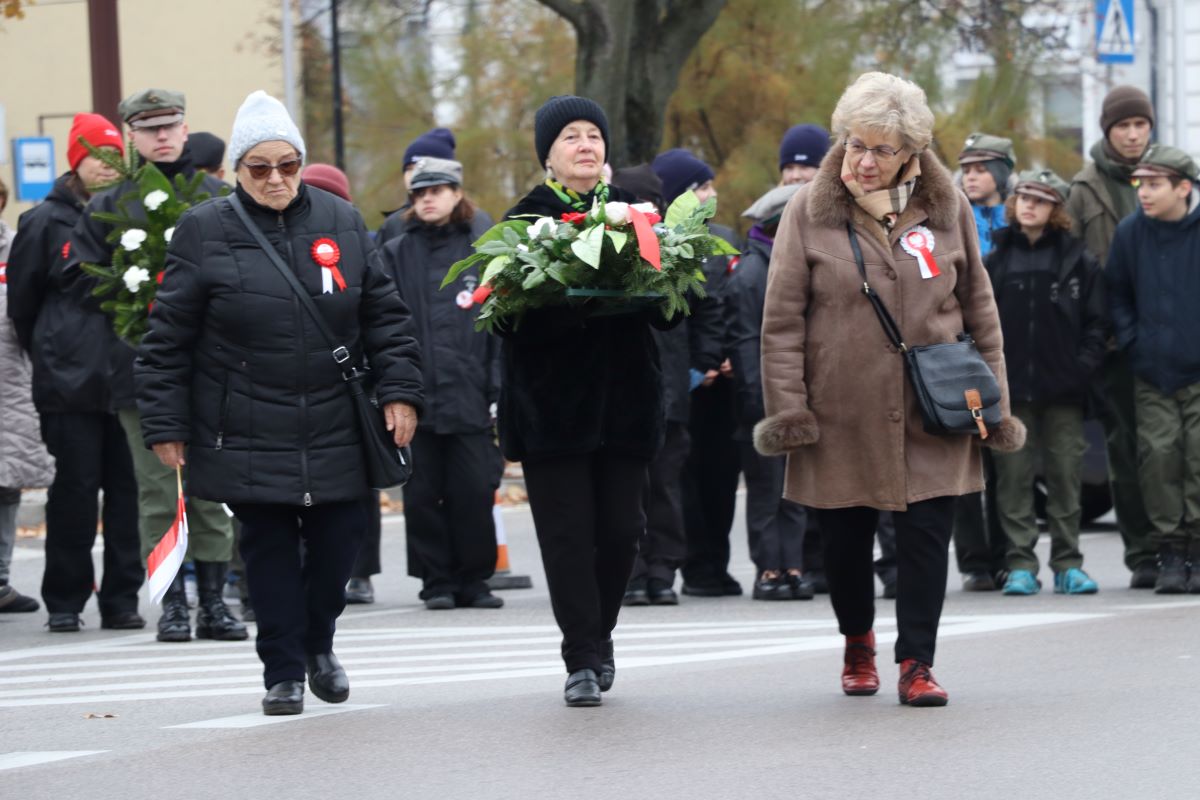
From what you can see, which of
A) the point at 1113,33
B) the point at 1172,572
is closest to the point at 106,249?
the point at 1172,572

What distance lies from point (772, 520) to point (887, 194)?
4.05 metres

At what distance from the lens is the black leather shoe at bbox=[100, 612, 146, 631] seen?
1073cm

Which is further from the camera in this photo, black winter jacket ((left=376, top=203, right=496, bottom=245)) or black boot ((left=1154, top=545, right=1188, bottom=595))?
black winter jacket ((left=376, top=203, right=496, bottom=245))

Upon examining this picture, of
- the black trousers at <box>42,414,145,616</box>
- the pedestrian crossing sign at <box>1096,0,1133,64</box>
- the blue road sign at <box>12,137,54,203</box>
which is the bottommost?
the black trousers at <box>42,414,145,616</box>

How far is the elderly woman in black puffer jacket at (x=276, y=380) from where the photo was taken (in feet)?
24.2

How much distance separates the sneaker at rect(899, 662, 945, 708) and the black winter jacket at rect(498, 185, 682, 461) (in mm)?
1090

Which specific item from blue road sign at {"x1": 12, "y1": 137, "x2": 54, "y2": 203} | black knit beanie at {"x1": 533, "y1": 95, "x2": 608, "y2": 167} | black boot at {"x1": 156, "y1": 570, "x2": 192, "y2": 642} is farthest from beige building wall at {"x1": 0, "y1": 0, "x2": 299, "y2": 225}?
black knit beanie at {"x1": 533, "y1": 95, "x2": 608, "y2": 167}

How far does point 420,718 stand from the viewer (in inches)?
297

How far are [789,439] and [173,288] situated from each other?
204 centimetres

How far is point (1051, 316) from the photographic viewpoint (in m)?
11.3

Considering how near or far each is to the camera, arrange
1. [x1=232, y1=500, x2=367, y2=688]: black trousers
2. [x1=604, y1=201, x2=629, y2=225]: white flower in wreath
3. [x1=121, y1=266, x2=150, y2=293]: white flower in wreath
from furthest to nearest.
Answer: [x1=121, y1=266, x2=150, y2=293]: white flower in wreath → [x1=232, y1=500, x2=367, y2=688]: black trousers → [x1=604, y1=201, x2=629, y2=225]: white flower in wreath

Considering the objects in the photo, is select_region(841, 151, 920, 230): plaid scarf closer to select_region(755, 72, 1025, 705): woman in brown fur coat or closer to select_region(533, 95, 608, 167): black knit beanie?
select_region(755, 72, 1025, 705): woman in brown fur coat

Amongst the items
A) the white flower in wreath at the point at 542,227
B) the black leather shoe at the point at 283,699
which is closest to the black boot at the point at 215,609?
the black leather shoe at the point at 283,699

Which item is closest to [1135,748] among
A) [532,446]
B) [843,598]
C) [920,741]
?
[920,741]
